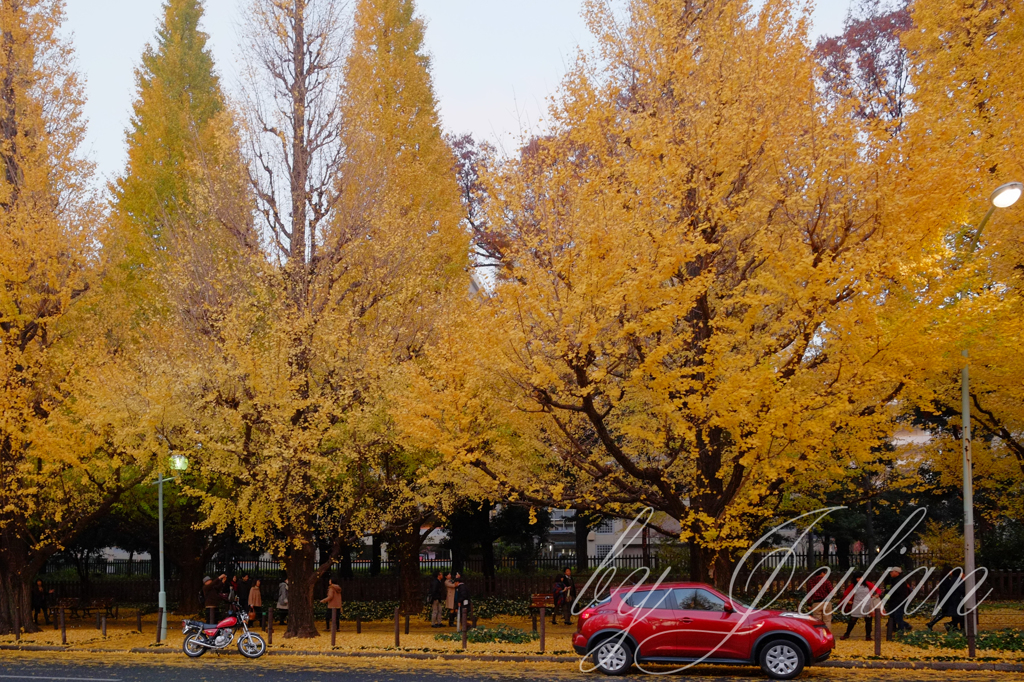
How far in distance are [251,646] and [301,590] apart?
3677 mm

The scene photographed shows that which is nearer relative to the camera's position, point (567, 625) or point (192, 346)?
point (192, 346)

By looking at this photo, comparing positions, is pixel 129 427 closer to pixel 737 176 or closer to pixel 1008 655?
pixel 737 176

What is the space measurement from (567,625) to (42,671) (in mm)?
13195

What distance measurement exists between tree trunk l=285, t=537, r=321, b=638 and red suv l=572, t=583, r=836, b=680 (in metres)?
9.01

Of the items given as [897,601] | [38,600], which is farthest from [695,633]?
[38,600]

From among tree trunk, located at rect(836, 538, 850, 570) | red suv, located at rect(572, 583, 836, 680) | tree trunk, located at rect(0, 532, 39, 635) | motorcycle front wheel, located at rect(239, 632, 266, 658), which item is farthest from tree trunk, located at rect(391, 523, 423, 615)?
tree trunk, located at rect(836, 538, 850, 570)

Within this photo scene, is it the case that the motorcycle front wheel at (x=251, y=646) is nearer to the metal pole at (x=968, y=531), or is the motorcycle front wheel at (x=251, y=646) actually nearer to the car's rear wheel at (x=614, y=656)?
the car's rear wheel at (x=614, y=656)

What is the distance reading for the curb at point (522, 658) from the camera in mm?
15039

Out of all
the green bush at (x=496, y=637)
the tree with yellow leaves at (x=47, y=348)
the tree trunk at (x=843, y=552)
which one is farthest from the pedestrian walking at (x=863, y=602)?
the tree with yellow leaves at (x=47, y=348)

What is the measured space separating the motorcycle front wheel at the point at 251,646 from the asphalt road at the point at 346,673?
20.2 inches

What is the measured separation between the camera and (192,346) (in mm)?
21969

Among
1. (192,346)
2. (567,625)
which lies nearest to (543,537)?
(567,625)

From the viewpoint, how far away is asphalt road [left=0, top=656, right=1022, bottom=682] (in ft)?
46.4

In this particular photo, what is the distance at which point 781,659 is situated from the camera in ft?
46.8
